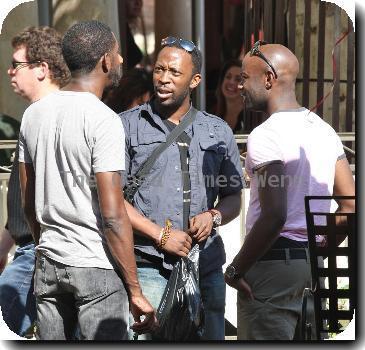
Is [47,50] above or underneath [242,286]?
above

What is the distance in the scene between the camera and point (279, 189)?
3.66 meters

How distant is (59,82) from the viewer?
4.03m

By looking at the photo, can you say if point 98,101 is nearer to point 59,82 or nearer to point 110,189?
point 110,189

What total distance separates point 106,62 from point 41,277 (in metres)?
0.88

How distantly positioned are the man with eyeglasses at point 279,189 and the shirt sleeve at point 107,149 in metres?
0.68

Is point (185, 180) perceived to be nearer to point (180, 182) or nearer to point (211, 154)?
point (180, 182)

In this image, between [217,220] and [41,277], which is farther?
[217,220]

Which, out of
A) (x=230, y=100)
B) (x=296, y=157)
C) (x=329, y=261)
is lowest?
(x=329, y=261)

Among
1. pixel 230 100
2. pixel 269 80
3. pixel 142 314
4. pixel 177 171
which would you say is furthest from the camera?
pixel 230 100

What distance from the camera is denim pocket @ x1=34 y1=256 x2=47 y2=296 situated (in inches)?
134

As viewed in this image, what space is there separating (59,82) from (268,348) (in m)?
1.55

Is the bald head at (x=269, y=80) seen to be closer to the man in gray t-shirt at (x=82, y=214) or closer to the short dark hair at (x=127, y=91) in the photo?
the man in gray t-shirt at (x=82, y=214)

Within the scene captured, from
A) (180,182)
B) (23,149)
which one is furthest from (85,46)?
(180,182)

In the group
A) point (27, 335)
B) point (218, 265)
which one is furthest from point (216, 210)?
point (27, 335)
